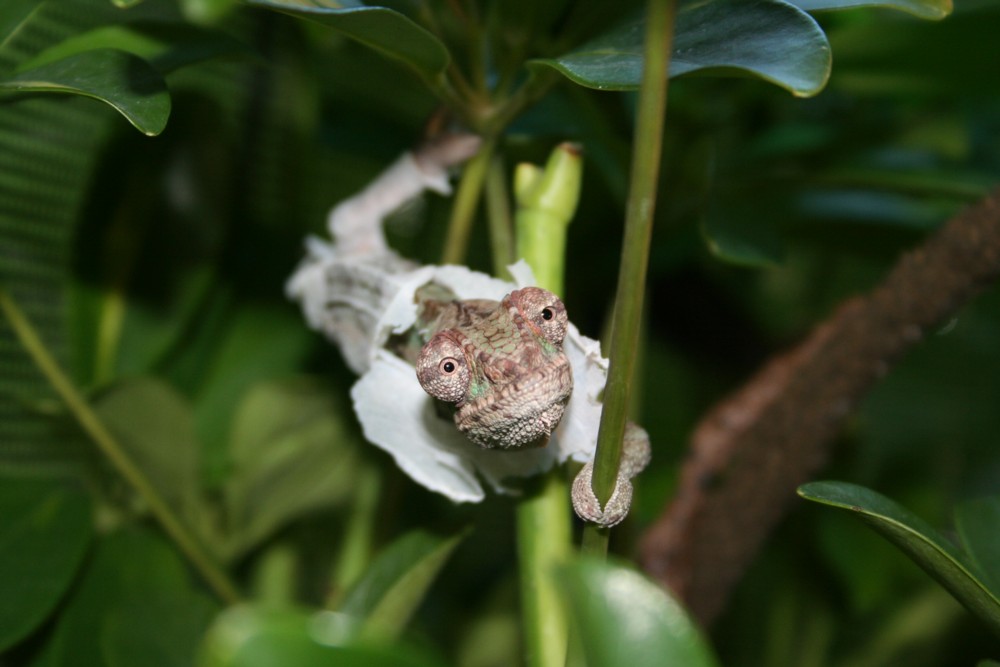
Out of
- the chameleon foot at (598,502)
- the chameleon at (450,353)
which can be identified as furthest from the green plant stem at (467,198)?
the chameleon foot at (598,502)

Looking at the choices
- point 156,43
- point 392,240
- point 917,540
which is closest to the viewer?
point 917,540

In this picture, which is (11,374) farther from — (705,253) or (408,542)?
(705,253)

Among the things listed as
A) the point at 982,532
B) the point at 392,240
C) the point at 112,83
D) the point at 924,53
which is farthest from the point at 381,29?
the point at 392,240

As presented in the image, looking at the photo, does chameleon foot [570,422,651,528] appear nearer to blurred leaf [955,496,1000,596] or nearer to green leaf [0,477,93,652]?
blurred leaf [955,496,1000,596]

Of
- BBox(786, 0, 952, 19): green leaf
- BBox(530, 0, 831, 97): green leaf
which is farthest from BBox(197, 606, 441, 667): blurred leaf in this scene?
BBox(786, 0, 952, 19): green leaf

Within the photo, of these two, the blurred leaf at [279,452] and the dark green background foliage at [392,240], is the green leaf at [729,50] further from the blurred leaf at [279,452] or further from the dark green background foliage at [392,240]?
the blurred leaf at [279,452]

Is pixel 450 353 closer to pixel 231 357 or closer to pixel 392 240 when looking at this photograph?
pixel 231 357
